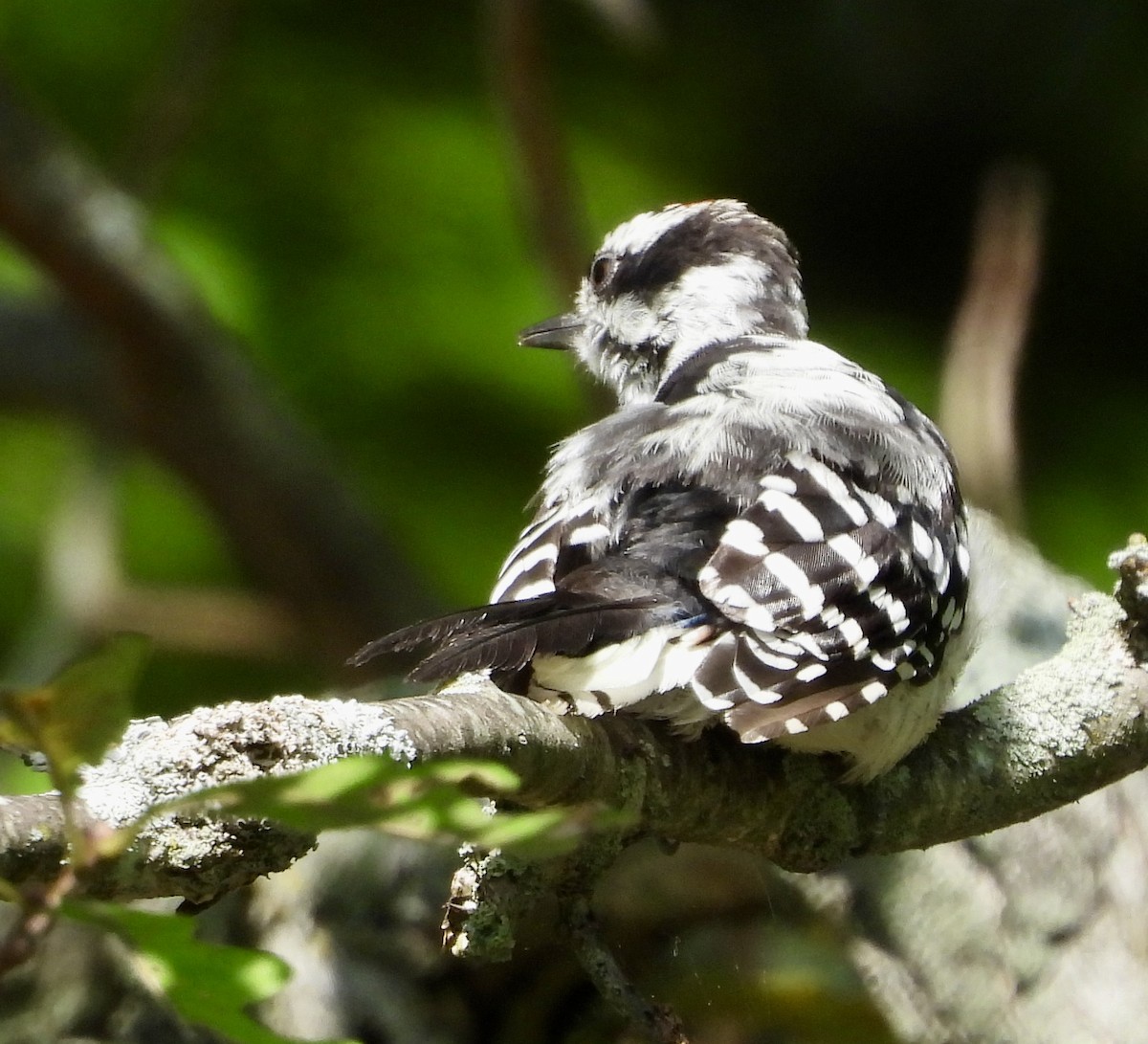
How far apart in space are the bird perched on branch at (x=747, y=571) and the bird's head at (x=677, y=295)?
0.17 metres

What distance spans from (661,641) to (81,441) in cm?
335

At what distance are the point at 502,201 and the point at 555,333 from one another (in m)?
2.72

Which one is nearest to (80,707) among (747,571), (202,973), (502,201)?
(202,973)

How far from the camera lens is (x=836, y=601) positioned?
161cm

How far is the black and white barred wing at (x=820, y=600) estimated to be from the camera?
4.89 ft

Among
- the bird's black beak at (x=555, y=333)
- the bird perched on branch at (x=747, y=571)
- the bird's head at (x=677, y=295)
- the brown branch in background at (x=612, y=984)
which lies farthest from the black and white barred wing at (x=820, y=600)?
the bird's black beak at (x=555, y=333)

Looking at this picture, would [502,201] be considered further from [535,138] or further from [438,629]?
[438,629]

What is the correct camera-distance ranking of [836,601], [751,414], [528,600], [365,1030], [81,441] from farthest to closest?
[81,441], [365,1030], [751,414], [836,601], [528,600]

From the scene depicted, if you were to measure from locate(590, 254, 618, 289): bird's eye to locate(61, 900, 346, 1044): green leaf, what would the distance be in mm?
1999

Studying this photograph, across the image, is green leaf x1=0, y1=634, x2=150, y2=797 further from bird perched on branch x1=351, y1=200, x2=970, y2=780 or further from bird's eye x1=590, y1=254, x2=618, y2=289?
bird's eye x1=590, y1=254, x2=618, y2=289

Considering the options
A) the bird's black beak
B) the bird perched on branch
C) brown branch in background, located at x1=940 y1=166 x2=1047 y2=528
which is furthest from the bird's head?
brown branch in background, located at x1=940 y1=166 x2=1047 y2=528

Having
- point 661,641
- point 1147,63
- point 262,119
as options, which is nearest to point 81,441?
point 262,119

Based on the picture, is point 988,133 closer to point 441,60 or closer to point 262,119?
point 441,60

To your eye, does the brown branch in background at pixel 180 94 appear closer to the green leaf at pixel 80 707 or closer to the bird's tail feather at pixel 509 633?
the bird's tail feather at pixel 509 633
